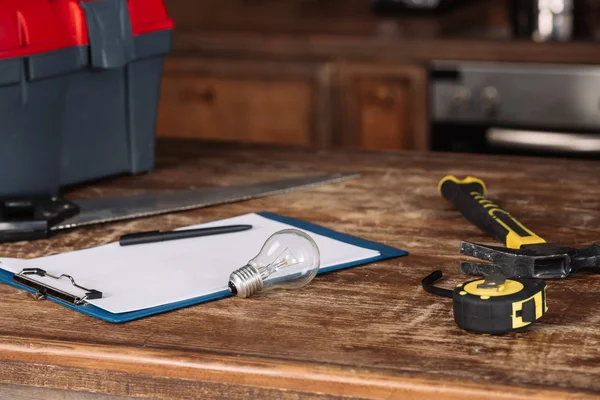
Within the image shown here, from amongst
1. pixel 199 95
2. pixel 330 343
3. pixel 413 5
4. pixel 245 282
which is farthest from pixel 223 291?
pixel 413 5

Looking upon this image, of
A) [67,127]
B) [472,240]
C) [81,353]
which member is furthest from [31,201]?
[472,240]

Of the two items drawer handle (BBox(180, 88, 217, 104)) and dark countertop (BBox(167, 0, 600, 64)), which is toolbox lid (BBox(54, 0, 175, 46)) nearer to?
dark countertop (BBox(167, 0, 600, 64))

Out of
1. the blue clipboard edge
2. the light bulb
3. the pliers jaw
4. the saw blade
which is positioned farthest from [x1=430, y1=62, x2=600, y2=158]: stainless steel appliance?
the light bulb

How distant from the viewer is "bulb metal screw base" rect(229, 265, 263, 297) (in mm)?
1065

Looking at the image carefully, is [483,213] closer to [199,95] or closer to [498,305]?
[498,305]

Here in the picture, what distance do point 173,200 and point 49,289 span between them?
0.38m

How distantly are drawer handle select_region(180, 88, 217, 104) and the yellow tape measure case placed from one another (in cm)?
232

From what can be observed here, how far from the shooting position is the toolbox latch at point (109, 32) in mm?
1469

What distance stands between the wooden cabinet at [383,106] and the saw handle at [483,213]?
1.49 meters

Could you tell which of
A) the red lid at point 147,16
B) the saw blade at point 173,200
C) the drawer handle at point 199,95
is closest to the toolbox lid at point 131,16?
the red lid at point 147,16

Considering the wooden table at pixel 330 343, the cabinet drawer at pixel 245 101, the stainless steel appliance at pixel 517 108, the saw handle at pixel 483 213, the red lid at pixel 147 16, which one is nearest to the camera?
the wooden table at pixel 330 343

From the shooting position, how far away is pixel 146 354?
95 centimetres

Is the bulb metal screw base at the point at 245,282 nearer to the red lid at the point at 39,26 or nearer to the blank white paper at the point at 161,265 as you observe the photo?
the blank white paper at the point at 161,265

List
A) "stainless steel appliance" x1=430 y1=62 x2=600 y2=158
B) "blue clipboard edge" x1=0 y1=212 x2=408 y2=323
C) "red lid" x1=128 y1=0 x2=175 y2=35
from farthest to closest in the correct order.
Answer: "stainless steel appliance" x1=430 y1=62 x2=600 y2=158
"red lid" x1=128 y1=0 x2=175 y2=35
"blue clipboard edge" x1=0 y1=212 x2=408 y2=323
